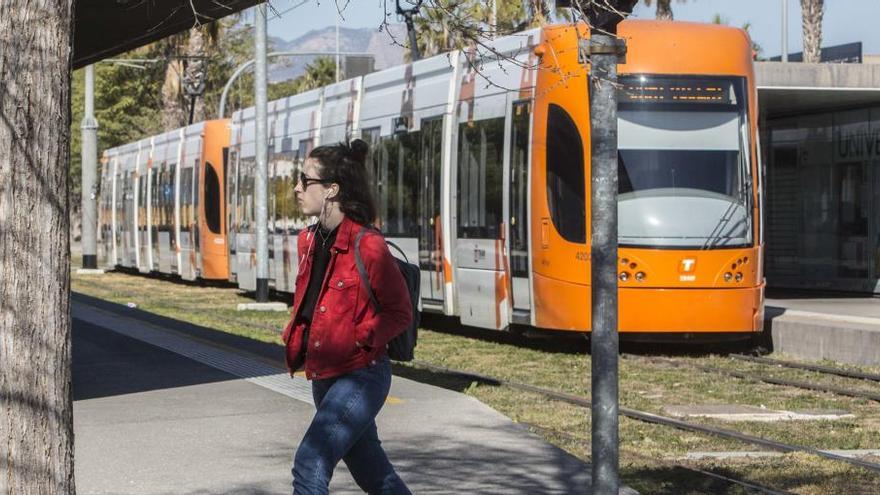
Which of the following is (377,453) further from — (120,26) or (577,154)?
(577,154)

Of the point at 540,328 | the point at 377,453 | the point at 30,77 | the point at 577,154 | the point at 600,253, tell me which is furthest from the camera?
the point at 540,328

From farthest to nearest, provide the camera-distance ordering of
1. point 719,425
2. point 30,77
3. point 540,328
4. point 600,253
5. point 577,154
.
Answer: point 540,328
point 577,154
point 719,425
point 600,253
point 30,77

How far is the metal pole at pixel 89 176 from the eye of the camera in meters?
43.0

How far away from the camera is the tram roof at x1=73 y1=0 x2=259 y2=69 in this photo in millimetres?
11609

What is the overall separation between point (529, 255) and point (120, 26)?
5.59m

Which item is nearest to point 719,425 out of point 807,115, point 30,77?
point 30,77

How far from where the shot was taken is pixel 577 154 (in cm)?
1617

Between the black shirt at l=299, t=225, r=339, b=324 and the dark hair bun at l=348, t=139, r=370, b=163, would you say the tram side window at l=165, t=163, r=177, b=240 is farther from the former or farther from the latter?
the black shirt at l=299, t=225, r=339, b=324

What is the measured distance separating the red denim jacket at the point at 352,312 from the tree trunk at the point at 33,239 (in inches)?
39.1

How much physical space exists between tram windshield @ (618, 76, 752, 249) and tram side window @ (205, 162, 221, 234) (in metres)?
17.5

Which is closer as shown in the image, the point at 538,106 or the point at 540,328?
the point at 538,106

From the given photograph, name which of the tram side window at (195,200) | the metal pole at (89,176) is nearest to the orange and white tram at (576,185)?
the tram side window at (195,200)

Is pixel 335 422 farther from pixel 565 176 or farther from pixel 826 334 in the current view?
pixel 826 334

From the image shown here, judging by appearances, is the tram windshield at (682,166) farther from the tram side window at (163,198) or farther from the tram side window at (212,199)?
the tram side window at (163,198)
